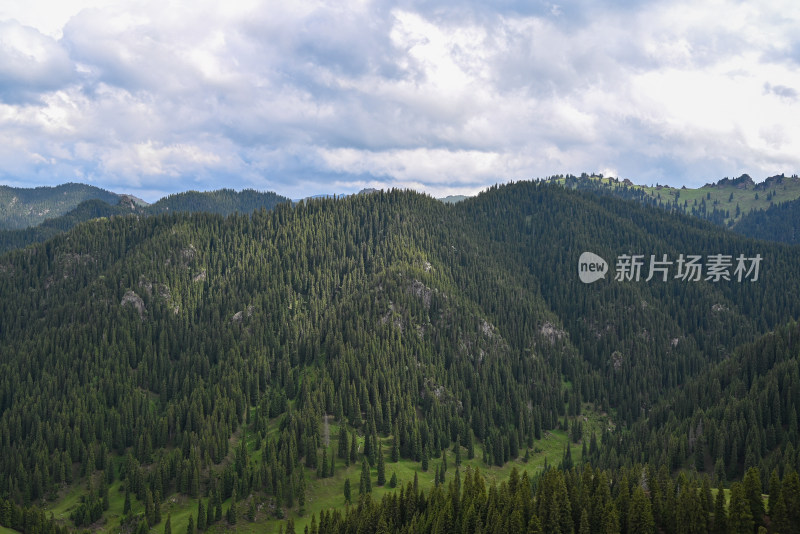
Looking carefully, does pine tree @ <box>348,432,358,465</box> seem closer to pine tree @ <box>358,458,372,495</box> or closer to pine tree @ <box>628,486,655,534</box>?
pine tree @ <box>358,458,372,495</box>

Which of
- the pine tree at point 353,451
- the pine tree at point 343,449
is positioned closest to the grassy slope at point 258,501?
the pine tree at point 343,449

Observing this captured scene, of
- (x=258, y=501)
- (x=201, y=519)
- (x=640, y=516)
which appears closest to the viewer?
(x=640, y=516)

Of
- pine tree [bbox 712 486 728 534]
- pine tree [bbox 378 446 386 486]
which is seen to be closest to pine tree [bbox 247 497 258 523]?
pine tree [bbox 378 446 386 486]

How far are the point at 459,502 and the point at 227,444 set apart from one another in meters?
103

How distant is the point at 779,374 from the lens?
179125mm

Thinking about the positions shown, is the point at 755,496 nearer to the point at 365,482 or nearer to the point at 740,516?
the point at 740,516

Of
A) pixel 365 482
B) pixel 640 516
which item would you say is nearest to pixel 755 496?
pixel 640 516

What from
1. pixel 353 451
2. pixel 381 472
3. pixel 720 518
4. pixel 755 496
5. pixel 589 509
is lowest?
pixel 381 472

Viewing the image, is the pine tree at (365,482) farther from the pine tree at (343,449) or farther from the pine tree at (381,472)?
the pine tree at (343,449)

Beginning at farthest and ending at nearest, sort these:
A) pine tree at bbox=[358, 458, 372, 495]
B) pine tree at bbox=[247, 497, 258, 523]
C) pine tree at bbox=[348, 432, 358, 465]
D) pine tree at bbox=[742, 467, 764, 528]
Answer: pine tree at bbox=[348, 432, 358, 465] → pine tree at bbox=[358, 458, 372, 495] → pine tree at bbox=[247, 497, 258, 523] → pine tree at bbox=[742, 467, 764, 528]

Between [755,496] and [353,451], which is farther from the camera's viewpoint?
[353,451]

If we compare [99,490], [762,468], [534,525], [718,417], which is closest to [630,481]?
[534,525]

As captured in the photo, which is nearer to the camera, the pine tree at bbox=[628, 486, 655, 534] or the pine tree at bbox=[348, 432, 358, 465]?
the pine tree at bbox=[628, 486, 655, 534]

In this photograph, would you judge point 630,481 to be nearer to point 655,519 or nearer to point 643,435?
point 655,519
